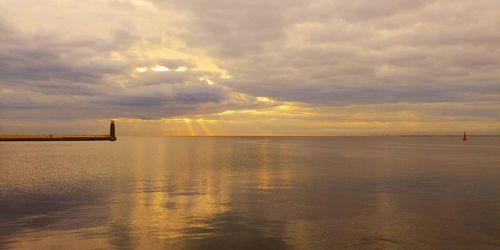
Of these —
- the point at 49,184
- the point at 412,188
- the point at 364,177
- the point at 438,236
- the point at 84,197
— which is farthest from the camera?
the point at 364,177

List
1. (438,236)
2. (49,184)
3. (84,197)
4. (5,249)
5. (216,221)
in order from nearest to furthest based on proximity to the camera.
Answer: (5,249) < (438,236) < (216,221) < (84,197) < (49,184)

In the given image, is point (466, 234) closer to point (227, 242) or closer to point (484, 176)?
point (227, 242)

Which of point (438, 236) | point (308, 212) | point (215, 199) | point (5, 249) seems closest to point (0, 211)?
point (5, 249)

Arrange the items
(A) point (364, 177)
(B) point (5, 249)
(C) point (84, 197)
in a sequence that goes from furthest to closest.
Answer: (A) point (364, 177) → (C) point (84, 197) → (B) point (5, 249)

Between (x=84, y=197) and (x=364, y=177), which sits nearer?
(x=84, y=197)

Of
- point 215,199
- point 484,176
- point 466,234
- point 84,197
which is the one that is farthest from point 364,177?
point 84,197

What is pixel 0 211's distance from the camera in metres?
24.3

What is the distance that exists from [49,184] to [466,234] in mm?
35462

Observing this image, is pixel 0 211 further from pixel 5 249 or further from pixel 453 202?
pixel 453 202

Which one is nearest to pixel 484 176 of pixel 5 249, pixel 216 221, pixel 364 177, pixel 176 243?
pixel 364 177

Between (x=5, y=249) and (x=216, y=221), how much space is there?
32.2 feet

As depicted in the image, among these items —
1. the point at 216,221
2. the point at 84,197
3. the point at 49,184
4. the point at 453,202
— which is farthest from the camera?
the point at 49,184

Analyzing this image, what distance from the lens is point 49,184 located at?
3769cm

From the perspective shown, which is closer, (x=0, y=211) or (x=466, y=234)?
(x=466, y=234)
